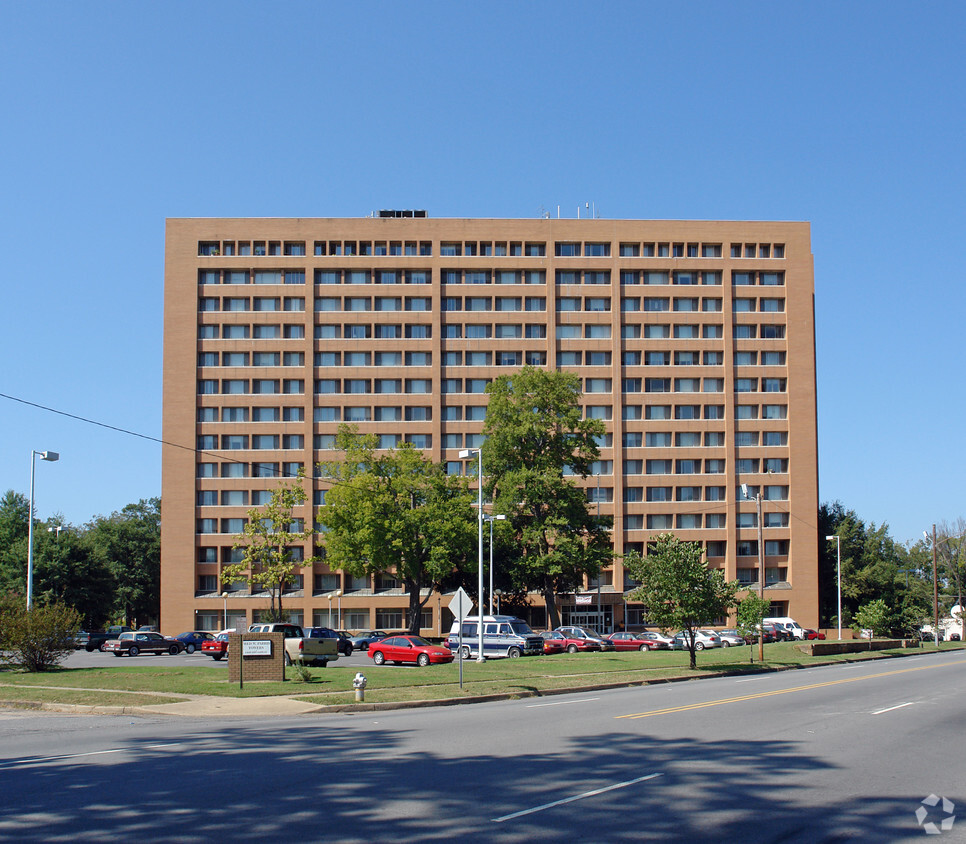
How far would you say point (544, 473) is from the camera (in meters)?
62.1

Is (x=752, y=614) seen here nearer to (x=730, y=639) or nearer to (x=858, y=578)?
(x=730, y=639)

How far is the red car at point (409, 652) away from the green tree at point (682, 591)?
898cm

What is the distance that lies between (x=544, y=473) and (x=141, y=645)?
27062 mm

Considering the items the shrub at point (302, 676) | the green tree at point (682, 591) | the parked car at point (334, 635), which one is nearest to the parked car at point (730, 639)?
the green tree at point (682, 591)

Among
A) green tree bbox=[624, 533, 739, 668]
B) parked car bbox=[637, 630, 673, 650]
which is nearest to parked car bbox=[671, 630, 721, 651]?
parked car bbox=[637, 630, 673, 650]

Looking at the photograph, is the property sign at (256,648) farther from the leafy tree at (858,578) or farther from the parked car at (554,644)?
the leafy tree at (858,578)

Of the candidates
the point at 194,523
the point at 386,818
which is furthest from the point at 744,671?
the point at 194,523

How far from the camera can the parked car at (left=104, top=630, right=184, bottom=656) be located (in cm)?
5531

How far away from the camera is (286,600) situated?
80.1 m

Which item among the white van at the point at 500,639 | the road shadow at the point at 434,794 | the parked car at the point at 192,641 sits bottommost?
the parked car at the point at 192,641

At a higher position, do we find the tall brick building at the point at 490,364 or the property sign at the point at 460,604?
the tall brick building at the point at 490,364

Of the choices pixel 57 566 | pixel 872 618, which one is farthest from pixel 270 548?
pixel 872 618

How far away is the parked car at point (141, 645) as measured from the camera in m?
55.3

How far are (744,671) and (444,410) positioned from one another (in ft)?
164
